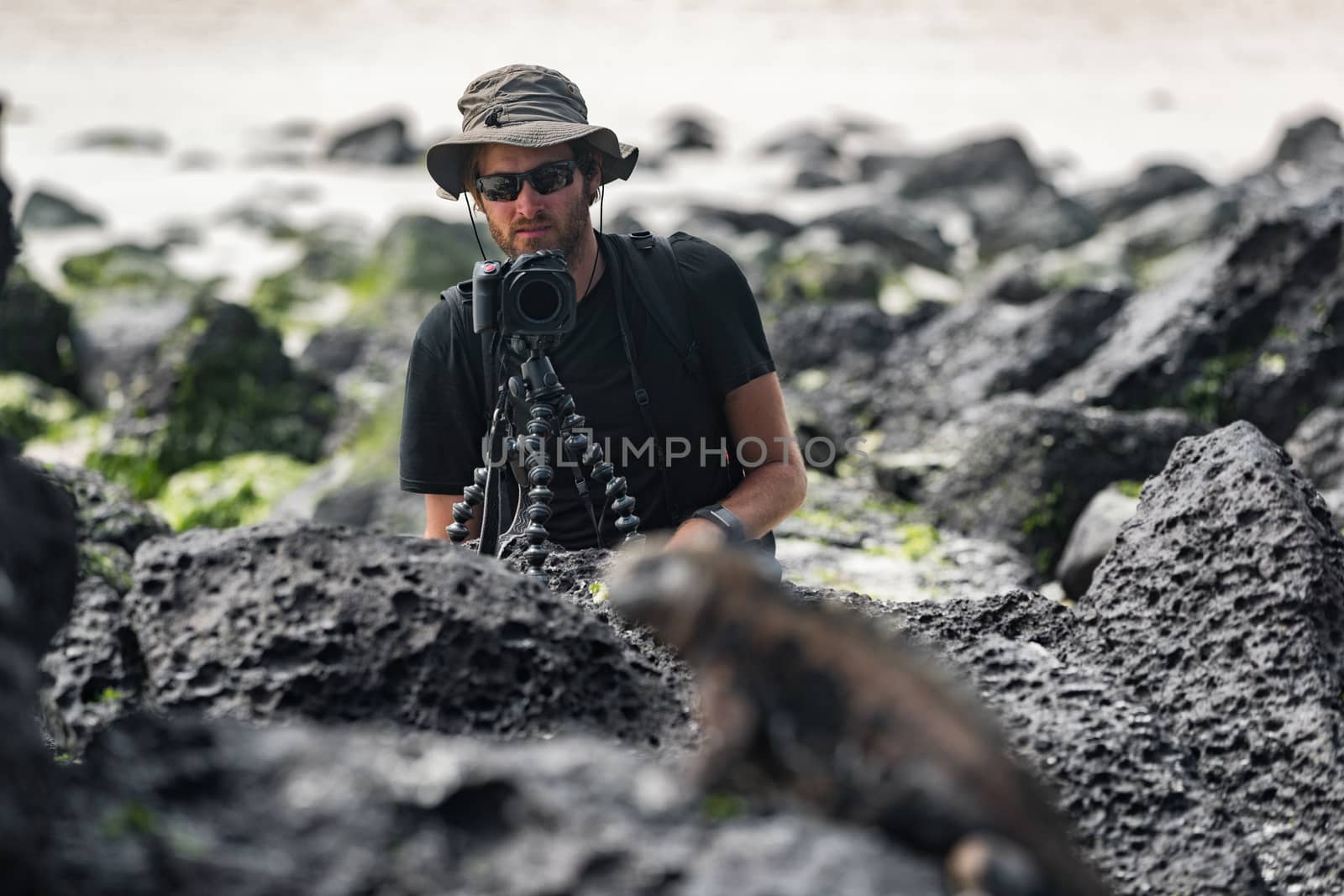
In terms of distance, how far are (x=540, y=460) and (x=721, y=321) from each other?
0.81m

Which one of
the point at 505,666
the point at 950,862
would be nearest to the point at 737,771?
the point at 950,862

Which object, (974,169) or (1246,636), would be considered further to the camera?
(974,169)

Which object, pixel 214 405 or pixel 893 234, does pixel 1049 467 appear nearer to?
pixel 214 405

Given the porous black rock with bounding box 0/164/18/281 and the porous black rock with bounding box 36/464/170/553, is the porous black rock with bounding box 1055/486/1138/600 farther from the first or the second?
the porous black rock with bounding box 0/164/18/281

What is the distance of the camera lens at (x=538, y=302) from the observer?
3.52 m

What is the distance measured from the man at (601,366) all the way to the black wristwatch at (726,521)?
132mm

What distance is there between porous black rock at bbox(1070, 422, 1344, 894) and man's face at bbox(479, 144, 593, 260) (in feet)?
5.83

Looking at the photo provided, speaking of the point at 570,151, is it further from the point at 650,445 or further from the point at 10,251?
the point at 10,251

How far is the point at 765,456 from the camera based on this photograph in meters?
4.27

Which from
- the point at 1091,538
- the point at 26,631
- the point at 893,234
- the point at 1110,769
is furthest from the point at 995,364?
the point at 893,234

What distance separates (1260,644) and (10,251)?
3.95 meters

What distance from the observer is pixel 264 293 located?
640 inches

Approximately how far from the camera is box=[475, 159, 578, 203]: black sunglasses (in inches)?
159

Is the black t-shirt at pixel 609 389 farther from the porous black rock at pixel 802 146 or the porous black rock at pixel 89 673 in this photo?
the porous black rock at pixel 802 146
